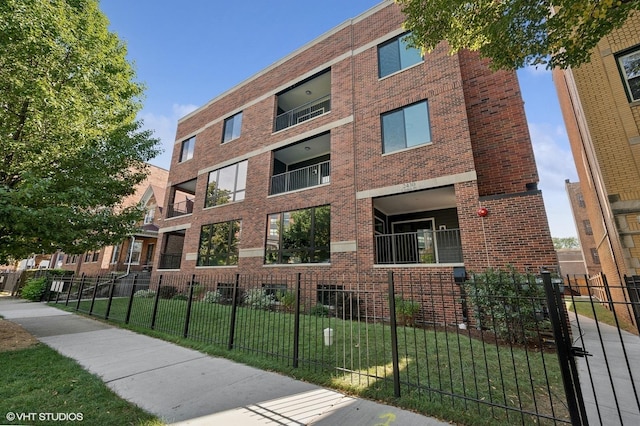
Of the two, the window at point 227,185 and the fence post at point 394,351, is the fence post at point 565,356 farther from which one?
the window at point 227,185

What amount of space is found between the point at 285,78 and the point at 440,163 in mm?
10254

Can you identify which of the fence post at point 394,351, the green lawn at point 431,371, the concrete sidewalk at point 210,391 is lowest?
the concrete sidewalk at point 210,391

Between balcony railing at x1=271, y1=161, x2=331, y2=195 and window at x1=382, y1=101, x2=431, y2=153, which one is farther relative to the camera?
balcony railing at x1=271, y1=161, x2=331, y2=195

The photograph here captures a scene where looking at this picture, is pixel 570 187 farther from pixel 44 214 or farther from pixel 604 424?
pixel 44 214

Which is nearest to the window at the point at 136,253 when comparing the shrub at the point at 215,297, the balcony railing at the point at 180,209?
the balcony railing at the point at 180,209

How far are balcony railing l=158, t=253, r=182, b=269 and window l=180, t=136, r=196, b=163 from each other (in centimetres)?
685

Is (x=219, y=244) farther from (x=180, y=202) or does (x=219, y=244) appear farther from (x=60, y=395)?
(x=60, y=395)

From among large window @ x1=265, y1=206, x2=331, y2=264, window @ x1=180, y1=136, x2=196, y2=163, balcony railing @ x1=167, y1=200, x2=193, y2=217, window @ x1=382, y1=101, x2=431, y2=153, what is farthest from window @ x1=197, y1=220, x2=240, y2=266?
window @ x1=382, y1=101, x2=431, y2=153

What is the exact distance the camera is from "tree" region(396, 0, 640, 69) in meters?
5.20

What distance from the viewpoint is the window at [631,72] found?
911 cm

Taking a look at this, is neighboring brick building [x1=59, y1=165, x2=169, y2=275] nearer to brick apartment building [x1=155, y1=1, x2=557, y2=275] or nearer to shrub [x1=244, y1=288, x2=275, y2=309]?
brick apartment building [x1=155, y1=1, x2=557, y2=275]

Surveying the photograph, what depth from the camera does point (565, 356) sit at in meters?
3.05

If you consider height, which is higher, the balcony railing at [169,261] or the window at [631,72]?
the window at [631,72]

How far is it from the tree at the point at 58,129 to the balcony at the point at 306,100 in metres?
7.89
